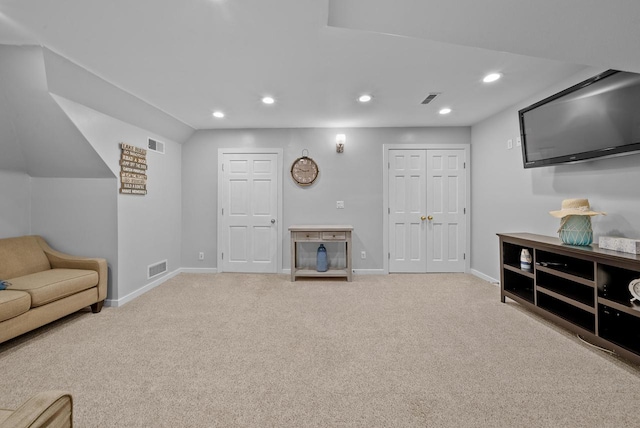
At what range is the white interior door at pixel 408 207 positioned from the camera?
4.54 metres

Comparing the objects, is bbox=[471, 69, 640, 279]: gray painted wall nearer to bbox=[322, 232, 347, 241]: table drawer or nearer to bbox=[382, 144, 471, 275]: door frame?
bbox=[382, 144, 471, 275]: door frame

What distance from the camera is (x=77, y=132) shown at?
112 inches

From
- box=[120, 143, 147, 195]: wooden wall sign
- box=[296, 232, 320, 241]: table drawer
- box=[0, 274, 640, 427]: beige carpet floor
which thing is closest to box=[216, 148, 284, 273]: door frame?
box=[296, 232, 320, 241]: table drawer

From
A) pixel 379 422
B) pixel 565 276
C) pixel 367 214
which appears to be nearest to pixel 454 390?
pixel 379 422

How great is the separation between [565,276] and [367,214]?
2601mm

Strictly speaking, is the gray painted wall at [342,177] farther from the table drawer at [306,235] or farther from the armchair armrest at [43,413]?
the armchair armrest at [43,413]

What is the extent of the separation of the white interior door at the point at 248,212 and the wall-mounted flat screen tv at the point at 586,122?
11.4 feet

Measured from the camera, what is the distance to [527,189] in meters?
3.36

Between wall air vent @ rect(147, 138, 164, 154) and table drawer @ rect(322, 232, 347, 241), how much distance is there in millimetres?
2703

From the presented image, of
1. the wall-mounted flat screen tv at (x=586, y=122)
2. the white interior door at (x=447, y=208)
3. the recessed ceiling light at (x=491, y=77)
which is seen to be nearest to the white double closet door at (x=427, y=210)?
the white interior door at (x=447, y=208)

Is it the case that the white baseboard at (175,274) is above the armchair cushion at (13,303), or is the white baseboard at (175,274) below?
below

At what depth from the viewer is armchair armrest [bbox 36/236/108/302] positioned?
3.00 m

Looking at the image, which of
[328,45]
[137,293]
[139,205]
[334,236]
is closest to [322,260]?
[334,236]

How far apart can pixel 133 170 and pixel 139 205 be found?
45 centimetres
